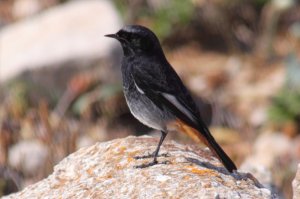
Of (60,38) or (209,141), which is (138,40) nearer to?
(209,141)

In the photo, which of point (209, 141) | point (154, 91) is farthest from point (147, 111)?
point (209, 141)

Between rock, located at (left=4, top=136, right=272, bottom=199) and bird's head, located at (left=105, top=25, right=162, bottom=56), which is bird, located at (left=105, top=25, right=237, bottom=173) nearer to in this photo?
bird's head, located at (left=105, top=25, right=162, bottom=56)

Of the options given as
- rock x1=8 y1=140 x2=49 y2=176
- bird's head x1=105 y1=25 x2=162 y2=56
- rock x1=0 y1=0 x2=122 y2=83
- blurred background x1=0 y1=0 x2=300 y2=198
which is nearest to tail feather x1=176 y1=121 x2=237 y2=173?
bird's head x1=105 y1=25 x2=162 y2=56

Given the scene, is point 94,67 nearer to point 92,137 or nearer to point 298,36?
point 92,137

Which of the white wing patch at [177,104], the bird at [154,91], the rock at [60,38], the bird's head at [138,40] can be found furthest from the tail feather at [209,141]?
the rock at [60,38]

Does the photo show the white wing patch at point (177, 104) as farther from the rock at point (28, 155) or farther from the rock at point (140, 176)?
the rock at point (28, 155)

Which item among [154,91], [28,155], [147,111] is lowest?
[28,155]
